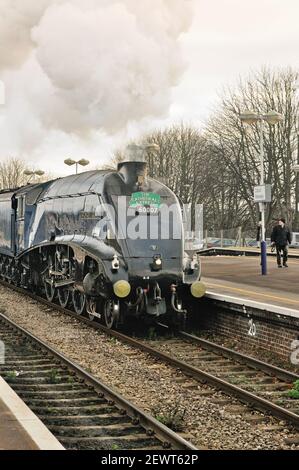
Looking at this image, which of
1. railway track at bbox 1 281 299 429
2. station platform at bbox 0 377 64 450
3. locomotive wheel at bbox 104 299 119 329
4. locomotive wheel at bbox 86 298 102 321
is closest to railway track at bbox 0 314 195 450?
station platform at bbox 0 377 64 450

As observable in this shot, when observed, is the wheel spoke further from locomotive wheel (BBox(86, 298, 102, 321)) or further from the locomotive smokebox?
the locomotive smokebox

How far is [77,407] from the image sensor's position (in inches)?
314

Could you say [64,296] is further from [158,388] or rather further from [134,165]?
[158,388]

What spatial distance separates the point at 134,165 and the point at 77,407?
21.4 ft

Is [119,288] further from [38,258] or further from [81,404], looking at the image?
[38,258]

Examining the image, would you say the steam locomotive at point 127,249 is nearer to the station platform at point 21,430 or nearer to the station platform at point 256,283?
the station platform at point 256,283

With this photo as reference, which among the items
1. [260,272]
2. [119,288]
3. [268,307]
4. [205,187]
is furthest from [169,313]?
[205,187]

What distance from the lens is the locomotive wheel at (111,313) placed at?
1291 centimetres

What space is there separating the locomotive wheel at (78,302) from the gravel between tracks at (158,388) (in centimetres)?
32

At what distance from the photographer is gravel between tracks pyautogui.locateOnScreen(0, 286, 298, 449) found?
705 centimetres

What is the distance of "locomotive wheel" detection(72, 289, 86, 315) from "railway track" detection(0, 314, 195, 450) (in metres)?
3.48

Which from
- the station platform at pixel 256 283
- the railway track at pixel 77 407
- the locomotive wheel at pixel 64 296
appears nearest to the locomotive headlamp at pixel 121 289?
the railway track at pixel 77 407

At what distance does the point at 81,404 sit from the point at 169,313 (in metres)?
5.41

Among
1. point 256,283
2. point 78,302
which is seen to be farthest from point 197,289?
point 256,283
